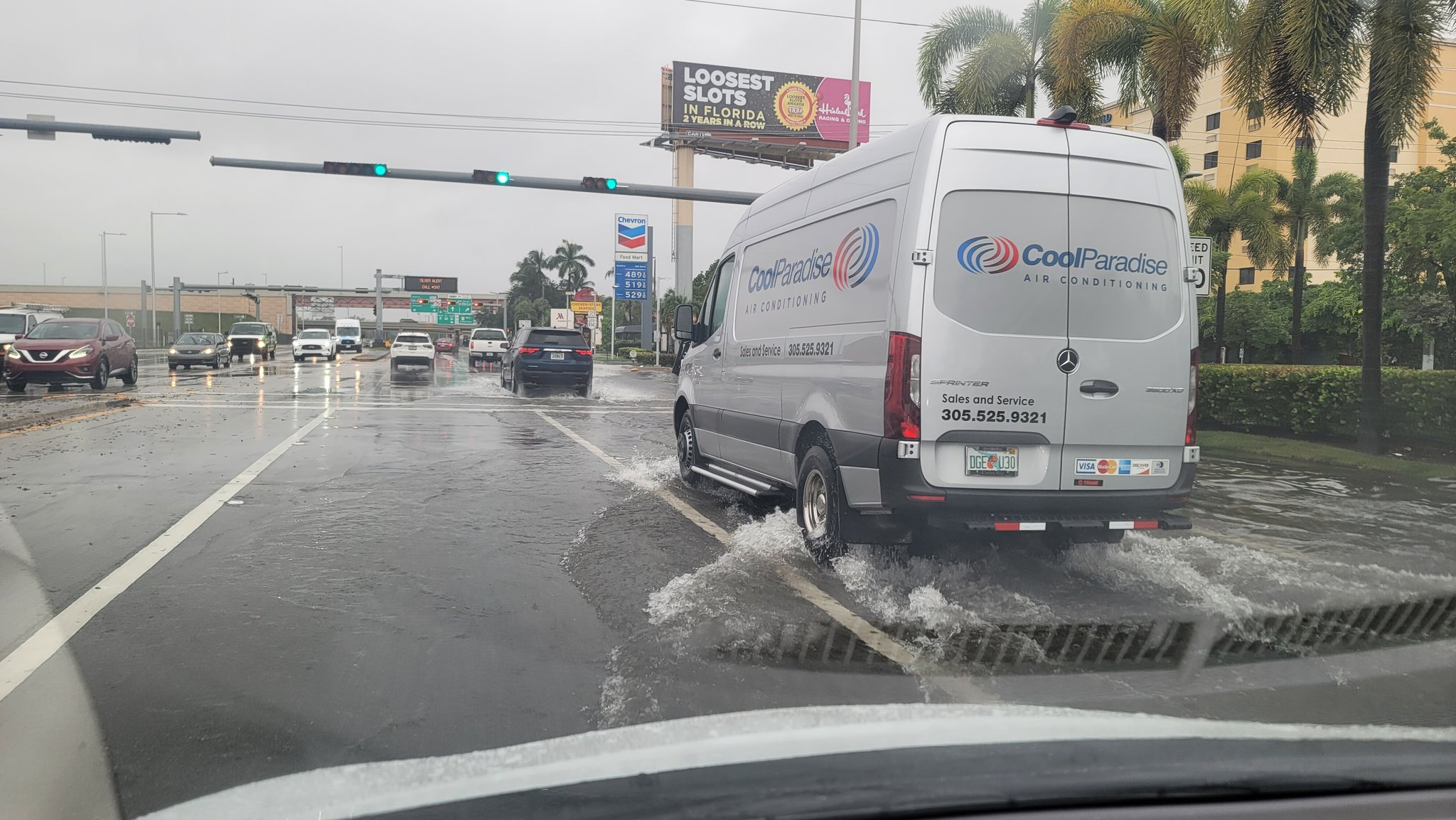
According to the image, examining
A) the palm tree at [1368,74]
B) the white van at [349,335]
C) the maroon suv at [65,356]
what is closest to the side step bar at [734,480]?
the palm tree at [1368,74]

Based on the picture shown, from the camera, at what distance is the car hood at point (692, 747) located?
1.92 meters

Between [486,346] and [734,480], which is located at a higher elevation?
[486,346]

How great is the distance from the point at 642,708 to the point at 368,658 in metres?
1.39

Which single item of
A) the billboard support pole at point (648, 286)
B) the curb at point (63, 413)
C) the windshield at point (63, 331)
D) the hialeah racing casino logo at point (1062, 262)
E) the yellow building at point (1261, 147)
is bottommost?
the curb at point (63, 413)

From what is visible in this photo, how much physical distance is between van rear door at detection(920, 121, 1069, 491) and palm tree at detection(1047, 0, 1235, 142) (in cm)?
1182

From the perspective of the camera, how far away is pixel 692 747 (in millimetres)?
2074

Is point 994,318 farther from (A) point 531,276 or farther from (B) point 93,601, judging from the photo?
(A) point 531,276

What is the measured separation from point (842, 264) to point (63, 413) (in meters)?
15.3

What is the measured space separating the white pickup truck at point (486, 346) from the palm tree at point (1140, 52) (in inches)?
1135

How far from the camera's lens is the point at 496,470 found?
11.1 m

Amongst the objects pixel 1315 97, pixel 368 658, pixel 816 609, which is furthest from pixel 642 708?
pixel 1315 97

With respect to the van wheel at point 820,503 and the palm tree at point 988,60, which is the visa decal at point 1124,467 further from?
the palm tree at point 988,60

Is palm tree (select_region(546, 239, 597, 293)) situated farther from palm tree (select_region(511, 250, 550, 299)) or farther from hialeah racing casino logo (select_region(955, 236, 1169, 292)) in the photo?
hialeah racing casino logo (select_region(955, 236, 1169, 292))

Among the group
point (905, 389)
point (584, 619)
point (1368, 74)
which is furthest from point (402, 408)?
point (1368, 74)
